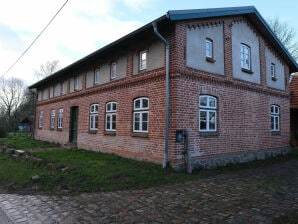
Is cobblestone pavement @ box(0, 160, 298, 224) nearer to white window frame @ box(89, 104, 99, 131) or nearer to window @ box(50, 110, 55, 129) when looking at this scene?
white window frame @ box(89, 104, 99, 131)

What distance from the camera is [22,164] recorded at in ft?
34.5

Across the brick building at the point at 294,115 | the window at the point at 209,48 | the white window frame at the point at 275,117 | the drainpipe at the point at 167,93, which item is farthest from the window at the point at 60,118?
the brick building at the point at 294,115

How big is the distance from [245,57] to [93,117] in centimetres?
863

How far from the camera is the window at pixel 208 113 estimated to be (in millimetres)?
10547

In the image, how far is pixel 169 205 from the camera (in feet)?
18.9

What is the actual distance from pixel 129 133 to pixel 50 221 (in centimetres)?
683

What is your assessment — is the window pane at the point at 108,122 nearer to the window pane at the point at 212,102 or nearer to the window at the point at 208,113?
the window at the point at 208,113

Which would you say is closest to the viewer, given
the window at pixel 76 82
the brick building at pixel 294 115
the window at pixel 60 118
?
the window at pixel 76 82

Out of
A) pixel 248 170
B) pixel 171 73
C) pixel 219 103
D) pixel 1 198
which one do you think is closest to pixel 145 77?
pixel 171 73

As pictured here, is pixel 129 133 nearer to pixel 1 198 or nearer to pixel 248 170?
pixel 248 170

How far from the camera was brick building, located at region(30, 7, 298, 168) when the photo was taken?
979 cm

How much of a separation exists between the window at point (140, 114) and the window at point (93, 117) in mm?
3915

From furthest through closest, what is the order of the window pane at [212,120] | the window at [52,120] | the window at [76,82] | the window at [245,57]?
the window at [52,120], the window at [76,82], the window at [245,57], the window pane at [212,120]

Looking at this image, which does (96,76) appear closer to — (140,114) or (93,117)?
(93,117)
